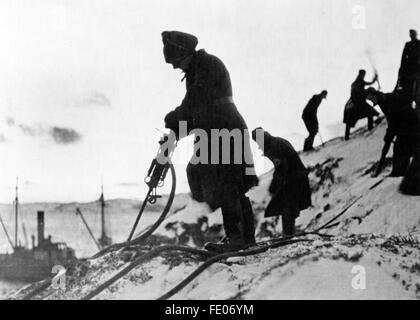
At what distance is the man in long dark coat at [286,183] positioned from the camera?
727cm

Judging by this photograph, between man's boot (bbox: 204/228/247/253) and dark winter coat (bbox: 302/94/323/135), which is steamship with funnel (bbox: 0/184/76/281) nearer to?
dark winter coat (bbox: 302/94/323/135)

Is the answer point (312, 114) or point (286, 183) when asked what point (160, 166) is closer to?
point (286, 183)

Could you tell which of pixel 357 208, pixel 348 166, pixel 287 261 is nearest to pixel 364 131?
pixel 348 166

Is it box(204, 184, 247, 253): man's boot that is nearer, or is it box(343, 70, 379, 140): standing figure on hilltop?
box(204, 184, 247, 253): man's boot

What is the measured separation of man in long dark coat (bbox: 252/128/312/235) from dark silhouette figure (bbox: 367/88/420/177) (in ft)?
6.93

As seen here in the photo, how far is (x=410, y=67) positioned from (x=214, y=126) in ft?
18.6

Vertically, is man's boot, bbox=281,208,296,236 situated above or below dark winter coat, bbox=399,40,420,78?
below

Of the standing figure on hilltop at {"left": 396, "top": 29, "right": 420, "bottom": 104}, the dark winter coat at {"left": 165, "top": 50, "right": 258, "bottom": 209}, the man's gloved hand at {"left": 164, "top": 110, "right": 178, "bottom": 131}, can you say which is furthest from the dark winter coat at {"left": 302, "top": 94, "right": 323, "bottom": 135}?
the man's gloved hand at {"left": 164, "top": 110, "right": 178, "bottom": 131}

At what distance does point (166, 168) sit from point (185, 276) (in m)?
1.17

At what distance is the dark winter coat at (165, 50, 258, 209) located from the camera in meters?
5.07

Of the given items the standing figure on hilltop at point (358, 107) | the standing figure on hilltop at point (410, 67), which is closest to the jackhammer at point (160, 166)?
the standing figure on hilltop at point (410, 67)

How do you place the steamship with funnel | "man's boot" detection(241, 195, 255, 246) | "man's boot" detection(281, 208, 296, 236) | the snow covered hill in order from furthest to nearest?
the steamship with funnel → "man's boot" detection(281, 208, 296, 236) → "man's boot" detection(241, 195, 255, 246) → the snow covered hill

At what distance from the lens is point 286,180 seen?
7.25m

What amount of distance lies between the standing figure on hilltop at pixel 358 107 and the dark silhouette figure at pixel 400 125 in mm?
3450
